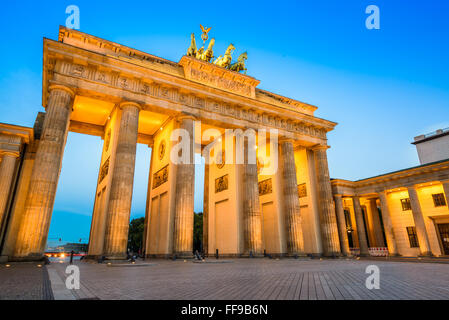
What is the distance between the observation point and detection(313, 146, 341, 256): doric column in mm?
24492

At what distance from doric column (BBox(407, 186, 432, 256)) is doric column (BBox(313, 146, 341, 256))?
9391 millimetres

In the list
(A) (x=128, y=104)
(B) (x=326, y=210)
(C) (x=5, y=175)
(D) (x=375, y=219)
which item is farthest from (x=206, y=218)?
(D) (x=375, y=219)

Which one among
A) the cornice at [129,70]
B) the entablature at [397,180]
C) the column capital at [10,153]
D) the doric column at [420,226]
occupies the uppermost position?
the cornice at [129,70]

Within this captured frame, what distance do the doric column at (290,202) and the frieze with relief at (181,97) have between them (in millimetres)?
2446

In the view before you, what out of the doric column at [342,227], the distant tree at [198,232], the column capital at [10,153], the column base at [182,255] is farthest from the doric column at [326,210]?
the distant tree at [198,232]

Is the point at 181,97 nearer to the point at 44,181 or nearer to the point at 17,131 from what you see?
the point at 17,131

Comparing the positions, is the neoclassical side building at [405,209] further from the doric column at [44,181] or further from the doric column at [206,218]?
the doric column at [44,181]

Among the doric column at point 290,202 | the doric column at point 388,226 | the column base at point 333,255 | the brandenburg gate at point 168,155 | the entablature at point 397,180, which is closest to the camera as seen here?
the brandenburg gate at point 168,155

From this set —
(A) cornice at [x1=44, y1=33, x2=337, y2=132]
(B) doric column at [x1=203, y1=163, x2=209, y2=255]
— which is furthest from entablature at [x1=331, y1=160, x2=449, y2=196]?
(B) doric column at [x1=203, y1=163, x2=209, y2=255]

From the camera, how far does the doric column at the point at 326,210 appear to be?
80.4 feet

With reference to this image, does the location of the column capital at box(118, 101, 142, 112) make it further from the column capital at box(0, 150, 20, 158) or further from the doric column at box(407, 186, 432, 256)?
the doric column at box(407, 186, 432, 256)
